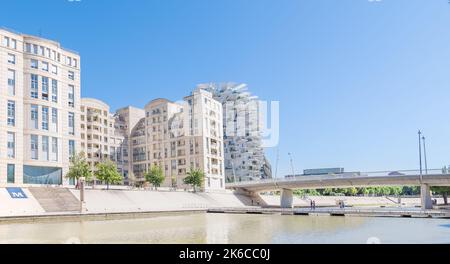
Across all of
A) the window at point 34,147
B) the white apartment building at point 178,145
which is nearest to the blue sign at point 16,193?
the window at point 34,147

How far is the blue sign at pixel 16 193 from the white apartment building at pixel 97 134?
25.2 m

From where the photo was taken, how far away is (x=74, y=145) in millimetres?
38688

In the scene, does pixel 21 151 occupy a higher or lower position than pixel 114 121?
lower

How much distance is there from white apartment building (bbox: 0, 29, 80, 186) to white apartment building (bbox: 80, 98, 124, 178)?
1790 centimetres

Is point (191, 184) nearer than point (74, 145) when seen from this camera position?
No

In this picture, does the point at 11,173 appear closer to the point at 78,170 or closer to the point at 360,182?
the point at 78,170

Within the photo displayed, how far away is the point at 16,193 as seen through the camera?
29.3 m

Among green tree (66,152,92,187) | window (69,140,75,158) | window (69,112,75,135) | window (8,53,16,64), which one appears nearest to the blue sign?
green tree (66,152,92,187)

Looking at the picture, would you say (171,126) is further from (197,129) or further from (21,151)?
(21,151)

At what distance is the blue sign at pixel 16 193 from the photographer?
28844mm

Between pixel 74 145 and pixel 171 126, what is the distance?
1529 cm

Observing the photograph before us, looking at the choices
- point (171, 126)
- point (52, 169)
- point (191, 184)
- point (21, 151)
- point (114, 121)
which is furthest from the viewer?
point (114, 121)
